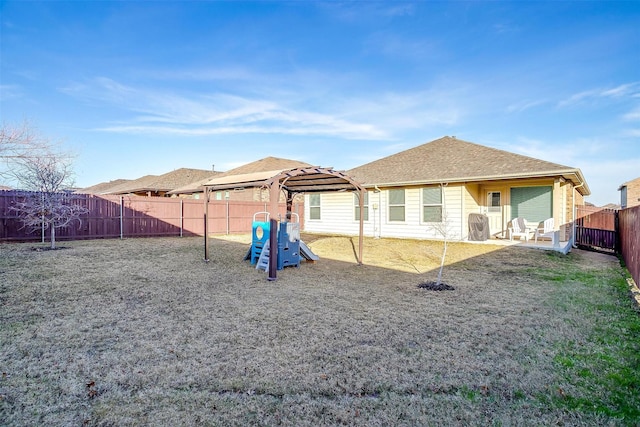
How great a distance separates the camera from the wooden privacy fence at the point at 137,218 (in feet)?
41.0

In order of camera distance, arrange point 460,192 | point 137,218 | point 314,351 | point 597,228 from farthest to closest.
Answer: point 137,218 → point 597,228 → point 460,192 → point 314,351

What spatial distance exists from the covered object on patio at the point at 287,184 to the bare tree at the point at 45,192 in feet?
19.9

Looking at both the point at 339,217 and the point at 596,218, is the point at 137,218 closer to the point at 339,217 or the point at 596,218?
the point at 339,217

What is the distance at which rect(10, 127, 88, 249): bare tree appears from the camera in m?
11.0

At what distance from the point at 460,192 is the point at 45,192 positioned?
14.6 m

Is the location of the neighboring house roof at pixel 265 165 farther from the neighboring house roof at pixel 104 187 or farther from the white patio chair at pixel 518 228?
the neighboring house roof at pixel 104 187

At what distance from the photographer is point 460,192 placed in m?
12.4

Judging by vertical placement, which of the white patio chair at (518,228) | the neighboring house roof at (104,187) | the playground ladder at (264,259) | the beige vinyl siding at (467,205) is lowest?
the playground ladder at (264,259)

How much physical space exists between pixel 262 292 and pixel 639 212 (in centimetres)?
775

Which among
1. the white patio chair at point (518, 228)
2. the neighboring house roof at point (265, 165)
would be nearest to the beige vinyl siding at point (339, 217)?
the white patio chair at point (518, 228)

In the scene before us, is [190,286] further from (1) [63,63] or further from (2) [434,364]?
(1) [63,63]

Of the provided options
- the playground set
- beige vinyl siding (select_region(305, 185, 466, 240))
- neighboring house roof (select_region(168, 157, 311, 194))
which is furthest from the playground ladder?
neighboring house roof (select_region(168, 157, 311, 194))

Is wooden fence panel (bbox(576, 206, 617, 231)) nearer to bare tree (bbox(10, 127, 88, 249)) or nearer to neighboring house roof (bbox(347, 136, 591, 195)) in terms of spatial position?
neighboring house roof (bbox(347, 136, 591, 195))

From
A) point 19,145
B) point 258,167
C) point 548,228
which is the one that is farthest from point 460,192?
point 19,145
